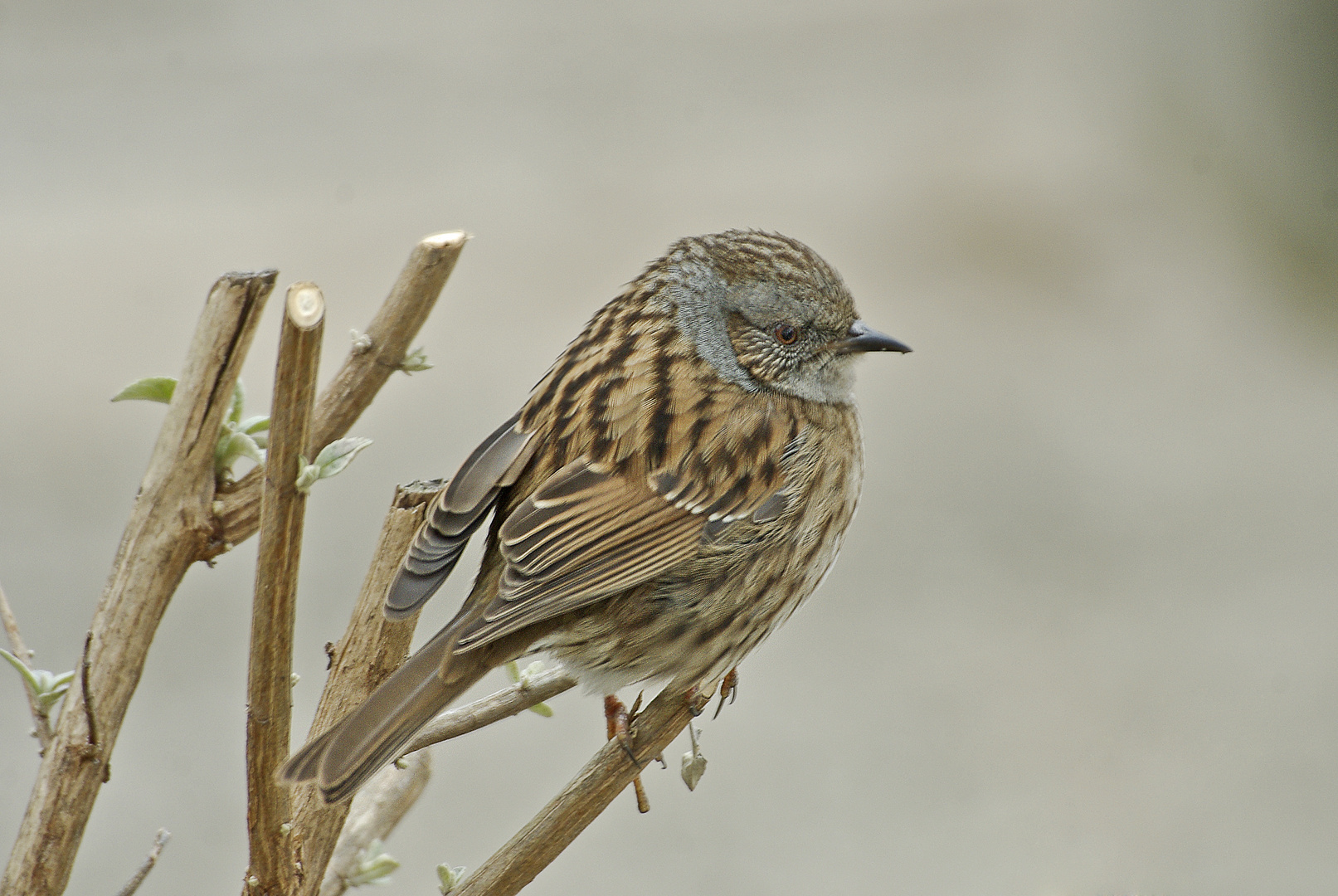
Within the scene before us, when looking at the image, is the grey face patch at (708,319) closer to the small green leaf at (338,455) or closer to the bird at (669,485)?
the bird at (669,485)

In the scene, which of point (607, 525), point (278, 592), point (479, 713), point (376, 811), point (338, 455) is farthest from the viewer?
point (607, 525)

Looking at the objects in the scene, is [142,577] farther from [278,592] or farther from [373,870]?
[373,870]

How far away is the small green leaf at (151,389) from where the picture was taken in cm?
181

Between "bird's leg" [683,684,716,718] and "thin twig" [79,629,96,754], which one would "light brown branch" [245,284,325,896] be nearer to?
"thin twig" [79,629,96,754]

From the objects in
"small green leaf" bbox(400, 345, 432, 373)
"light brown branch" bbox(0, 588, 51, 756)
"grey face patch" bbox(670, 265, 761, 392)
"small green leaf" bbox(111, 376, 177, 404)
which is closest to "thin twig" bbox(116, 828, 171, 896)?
"light brown branch" bbox(0, 588, 51, 756)

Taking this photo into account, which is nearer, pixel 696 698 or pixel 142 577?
pixel 142 577

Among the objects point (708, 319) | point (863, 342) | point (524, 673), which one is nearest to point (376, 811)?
point (524, 673)

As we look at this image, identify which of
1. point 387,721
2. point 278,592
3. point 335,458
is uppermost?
point 335,458

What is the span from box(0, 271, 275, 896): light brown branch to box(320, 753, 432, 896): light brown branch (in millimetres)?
468

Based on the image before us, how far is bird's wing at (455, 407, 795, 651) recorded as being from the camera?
2.33m

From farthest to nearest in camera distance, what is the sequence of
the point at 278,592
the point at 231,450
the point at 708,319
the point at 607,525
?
the point at 708,319 < the point at 607,525 < the point at 231,450 < the point at 278,592

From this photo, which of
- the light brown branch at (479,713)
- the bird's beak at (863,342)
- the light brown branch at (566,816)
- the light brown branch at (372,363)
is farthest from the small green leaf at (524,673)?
the bird's beak at (863,342)

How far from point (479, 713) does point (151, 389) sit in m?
0.69

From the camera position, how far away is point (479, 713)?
209cm
